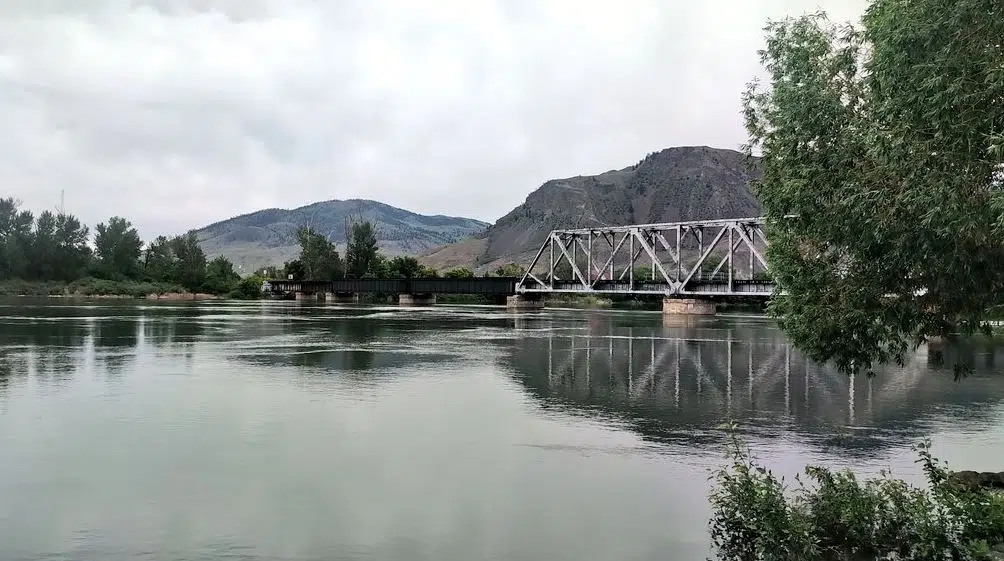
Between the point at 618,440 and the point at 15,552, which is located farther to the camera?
the point at 618,440

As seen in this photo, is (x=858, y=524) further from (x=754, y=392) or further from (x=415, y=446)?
(x=754, y=392)

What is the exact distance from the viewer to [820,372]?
152 ft

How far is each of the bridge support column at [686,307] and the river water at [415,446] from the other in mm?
87733

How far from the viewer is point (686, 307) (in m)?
138

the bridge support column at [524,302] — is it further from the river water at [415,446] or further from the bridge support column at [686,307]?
the river water at [415,446]

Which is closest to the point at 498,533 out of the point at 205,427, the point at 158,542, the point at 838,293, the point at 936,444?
the point at 158,542

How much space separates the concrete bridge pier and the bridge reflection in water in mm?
74702

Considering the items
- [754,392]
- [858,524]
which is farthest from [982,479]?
[754,392]

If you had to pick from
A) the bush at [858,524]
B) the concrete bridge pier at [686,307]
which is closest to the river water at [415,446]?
the bush at [858,524]

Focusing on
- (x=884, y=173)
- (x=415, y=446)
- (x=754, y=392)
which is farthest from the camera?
(x=754, y=392)

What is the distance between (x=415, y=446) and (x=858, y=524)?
13119mm

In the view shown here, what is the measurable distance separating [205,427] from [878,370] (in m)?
40.2

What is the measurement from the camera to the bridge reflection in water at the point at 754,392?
27.1m

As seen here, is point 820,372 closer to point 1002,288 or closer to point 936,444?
point 936,444
